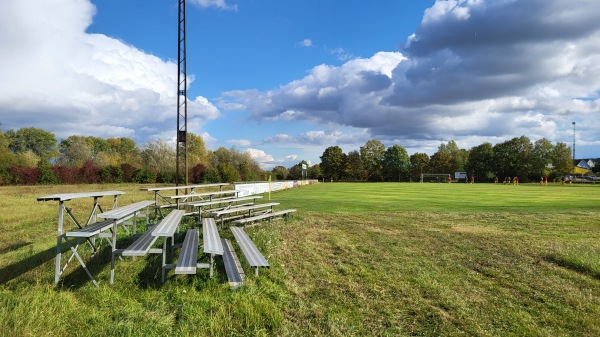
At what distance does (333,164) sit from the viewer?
91688 millimetres

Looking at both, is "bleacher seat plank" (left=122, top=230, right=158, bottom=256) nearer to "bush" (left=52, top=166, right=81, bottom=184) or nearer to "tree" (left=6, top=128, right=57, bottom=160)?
"bush" (left=52, top=166, right=81, bottom=184)

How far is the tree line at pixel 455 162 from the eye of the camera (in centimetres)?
7256

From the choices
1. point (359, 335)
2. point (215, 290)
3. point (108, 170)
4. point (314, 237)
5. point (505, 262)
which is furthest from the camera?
point (108, 170)

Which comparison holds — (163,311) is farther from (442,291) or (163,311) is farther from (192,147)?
(192,147)

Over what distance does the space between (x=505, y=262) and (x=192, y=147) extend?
74653 mm

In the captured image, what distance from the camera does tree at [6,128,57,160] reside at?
68.9 m

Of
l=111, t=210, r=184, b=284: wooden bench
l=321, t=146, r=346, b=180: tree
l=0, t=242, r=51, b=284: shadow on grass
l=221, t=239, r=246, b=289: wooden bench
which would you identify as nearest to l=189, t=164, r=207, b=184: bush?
l=0, t=242, r=51, b=284: shadow on grass

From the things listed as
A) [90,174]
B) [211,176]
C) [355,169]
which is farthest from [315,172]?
[90,174]

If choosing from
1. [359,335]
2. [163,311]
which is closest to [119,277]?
[163,311]

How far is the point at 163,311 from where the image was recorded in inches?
152

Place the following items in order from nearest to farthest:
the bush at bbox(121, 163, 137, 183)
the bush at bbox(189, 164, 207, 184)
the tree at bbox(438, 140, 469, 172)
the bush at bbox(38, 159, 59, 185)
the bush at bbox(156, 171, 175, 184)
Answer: the bush at bbox(38, 159, 59, 185) < the bush at bbox(121, 163, 137, 183) < the bush at bbox(189, 164, 207, 184) < the bush at bbox(156, 171, 175, 184) < the tree at bbox(438, 140, 469, 172)

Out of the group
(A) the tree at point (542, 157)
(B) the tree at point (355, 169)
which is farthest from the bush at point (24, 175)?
(A) the tree at point (542, 157)

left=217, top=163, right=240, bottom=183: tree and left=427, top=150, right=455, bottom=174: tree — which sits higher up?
left=427, top=150, right=455, bottom=174: tree

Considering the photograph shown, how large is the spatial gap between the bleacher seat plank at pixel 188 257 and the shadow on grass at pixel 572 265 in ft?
19.9
